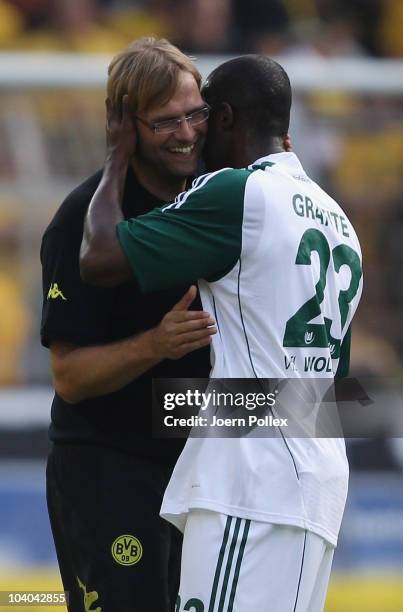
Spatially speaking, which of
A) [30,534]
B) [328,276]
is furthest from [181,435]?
[30,534]

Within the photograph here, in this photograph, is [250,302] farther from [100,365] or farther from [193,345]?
[100,365]

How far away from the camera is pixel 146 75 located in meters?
2.94

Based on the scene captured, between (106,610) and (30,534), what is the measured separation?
254 cm

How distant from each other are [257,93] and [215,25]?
4.63m

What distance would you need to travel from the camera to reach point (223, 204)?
107 inches

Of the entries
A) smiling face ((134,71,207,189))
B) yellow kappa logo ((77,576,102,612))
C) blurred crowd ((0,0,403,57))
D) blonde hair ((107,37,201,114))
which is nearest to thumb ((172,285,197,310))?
smiling face ((134,71,207,189))

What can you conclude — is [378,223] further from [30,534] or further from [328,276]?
[328,276]

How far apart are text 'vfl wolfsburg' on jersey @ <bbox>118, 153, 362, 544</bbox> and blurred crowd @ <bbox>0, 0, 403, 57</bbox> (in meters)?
4.60

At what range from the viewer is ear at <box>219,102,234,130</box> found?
288 centimetres

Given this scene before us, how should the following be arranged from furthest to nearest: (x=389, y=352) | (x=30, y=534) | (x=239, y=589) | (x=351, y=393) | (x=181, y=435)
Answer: (x=389, y=352)
(x=30, y=534)
(x=351, y=393)
(x=181, y=435)
(x=239, y=589)

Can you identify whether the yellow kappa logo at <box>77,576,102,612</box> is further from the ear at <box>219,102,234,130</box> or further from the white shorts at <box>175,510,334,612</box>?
the ear at <box>219,102,234,130</box>

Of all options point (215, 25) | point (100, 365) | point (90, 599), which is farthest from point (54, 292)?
point (215, 25)

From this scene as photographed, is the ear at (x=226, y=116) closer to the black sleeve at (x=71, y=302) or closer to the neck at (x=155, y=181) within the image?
the neck at (x=155, y=181)

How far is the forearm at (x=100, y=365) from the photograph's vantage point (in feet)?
9.27
